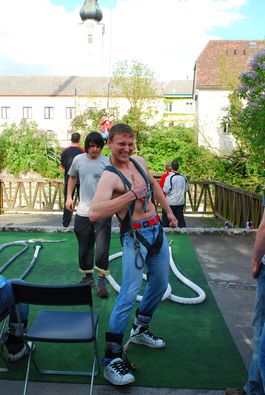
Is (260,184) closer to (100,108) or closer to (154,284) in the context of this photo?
(154,284)

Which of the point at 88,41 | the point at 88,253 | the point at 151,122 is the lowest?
the point at 88,253

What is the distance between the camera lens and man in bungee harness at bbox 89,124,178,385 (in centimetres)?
318

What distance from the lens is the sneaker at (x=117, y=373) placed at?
315 centimetres

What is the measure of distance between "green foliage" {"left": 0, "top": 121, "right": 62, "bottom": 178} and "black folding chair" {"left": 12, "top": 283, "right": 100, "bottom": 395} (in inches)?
1198

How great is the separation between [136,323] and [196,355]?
57 cm

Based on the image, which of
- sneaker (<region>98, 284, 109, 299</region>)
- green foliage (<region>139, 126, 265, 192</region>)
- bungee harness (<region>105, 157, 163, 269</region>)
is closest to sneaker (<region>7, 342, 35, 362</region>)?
bungee harness (<region>105, 157, 163, 269</region>)

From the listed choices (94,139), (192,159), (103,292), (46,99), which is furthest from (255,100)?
(46,99)

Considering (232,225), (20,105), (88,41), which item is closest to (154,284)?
(232,225)

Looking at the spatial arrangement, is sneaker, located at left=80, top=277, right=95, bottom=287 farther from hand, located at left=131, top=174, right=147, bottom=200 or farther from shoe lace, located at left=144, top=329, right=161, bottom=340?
hand, located at left=131, top=174, right=147, bottom=200

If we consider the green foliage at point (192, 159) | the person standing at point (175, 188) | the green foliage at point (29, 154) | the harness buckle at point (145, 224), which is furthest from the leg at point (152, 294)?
the green foliage at point (29, 154)

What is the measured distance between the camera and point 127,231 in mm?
3367

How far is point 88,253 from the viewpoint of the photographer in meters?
5.32

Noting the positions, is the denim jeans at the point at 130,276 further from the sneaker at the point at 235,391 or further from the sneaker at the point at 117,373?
the sneaker at the point at 235,391

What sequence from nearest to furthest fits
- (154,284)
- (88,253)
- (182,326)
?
(154,284) < (182,326) < (88,253)
